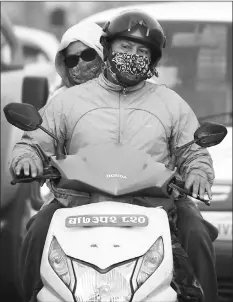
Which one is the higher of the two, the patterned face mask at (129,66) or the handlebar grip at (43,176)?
the patterned face mask at (129,66)

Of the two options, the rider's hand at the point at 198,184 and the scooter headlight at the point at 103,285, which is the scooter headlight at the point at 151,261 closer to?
the scooter headlight at the point at 103,285

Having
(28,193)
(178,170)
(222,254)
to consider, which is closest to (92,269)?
(178,170)

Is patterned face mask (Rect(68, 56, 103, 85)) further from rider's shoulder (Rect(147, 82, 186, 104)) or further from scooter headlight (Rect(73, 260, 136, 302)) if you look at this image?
scooter headlight (Rect(73, 260, 136, 302))

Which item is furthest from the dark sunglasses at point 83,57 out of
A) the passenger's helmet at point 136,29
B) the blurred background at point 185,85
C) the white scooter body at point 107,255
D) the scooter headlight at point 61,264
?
the scooter headlight at point 61,264

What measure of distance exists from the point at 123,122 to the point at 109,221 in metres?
0.88

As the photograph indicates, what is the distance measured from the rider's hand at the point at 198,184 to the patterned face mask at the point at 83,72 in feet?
5.28

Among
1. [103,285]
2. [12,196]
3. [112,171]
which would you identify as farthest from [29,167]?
[12,196]

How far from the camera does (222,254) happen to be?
823cm

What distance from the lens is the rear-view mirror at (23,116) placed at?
A: 17.1 ft

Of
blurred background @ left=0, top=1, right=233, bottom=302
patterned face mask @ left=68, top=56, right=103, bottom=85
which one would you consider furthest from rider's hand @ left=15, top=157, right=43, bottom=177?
blurred background @ left=0, top=1, right=233, bottom=302

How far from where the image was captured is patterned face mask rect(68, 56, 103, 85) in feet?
22.2

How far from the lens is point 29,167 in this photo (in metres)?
5.22

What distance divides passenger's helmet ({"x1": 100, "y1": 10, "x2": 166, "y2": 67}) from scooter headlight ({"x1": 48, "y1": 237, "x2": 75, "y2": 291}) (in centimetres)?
122

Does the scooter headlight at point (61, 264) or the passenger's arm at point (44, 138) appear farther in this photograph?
the passenger's arm at point (44, 138)
